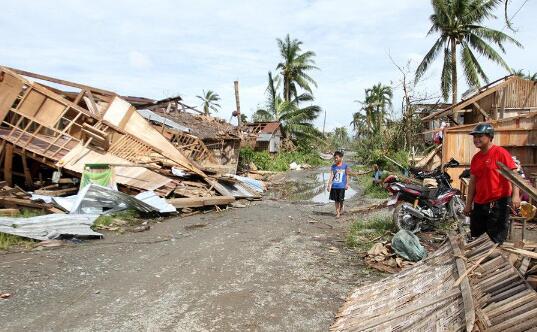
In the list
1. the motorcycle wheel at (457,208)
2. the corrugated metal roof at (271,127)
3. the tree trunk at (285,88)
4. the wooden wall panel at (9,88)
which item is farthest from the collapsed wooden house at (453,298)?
the tree trunk at (285,88)

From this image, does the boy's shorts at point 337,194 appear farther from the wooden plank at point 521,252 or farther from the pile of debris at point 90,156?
the wooden plank at point 521,252

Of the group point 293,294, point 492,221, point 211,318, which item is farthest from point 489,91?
point 211,318

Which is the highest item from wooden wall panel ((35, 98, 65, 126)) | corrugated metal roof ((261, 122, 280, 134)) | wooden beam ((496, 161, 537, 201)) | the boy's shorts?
corrugated metal roof ((261, 122, 280, 134))

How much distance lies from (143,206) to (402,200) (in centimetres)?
585

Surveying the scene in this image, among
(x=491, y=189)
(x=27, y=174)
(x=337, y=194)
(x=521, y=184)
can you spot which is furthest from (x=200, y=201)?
(x=521, y=184)

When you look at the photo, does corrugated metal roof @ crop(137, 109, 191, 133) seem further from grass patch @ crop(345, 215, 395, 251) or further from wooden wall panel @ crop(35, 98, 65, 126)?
grass patch @ crop(345, 215, 395, 251)

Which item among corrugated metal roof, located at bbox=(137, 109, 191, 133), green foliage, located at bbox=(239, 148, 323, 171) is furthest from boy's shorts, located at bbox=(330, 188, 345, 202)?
green foliage, located at bbox=(239, 148, 323, 171)

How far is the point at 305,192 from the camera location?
16.4 m

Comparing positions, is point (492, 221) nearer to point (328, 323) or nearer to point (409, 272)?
point (409, 272)

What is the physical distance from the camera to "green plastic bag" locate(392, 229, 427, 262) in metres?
5.60

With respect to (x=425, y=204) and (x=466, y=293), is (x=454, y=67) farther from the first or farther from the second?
(x=466, y=293)

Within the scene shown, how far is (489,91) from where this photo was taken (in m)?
17.0

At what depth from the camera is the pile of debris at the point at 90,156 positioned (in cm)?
1027

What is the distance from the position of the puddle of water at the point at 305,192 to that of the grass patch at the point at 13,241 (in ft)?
28.6
